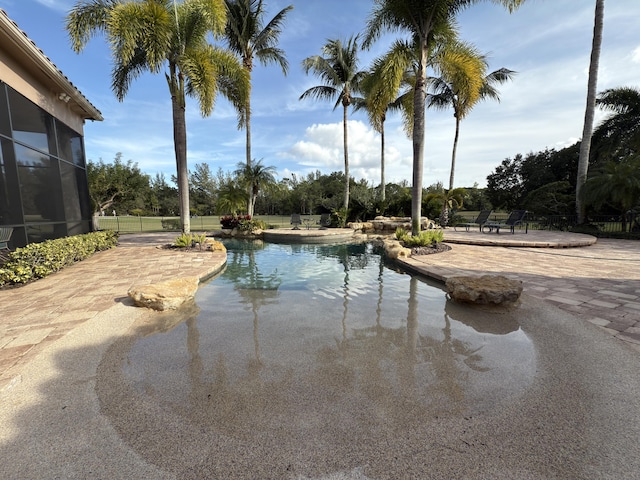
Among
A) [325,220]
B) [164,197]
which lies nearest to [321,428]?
[325,220]

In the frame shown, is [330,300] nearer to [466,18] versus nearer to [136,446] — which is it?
[136,446]

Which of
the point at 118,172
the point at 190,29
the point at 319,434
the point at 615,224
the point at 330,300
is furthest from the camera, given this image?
the point at 118,172

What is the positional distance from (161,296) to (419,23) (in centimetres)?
1026

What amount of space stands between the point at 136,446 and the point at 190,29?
429 inches

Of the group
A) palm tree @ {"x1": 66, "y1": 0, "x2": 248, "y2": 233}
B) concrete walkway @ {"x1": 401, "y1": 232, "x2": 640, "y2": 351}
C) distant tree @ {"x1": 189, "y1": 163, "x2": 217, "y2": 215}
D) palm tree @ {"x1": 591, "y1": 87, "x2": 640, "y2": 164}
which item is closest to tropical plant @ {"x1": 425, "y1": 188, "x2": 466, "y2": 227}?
concrete walkway @ {"x1": 401, "y1": 232, "x2": 640, "y2": 351}

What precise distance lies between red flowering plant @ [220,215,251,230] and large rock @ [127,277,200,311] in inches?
424

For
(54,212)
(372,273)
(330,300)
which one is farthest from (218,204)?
(330,300)

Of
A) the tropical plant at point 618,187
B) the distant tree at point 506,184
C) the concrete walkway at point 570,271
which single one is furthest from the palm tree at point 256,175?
the distant tree at point 506,184

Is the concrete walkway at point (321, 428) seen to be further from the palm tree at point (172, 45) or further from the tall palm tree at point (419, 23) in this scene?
the palm tree at point (172, 45)

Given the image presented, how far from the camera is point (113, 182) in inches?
740

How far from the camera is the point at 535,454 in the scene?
1686mm

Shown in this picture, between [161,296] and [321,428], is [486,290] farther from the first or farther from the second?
[161,296]

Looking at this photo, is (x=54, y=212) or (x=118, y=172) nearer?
(x=54, y=212)

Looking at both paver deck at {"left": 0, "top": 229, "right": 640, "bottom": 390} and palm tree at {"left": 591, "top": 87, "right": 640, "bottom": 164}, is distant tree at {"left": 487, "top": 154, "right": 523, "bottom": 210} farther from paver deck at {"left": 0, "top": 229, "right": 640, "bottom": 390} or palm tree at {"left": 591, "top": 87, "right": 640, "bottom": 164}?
paver deck at {"left": 0, "top": 229, "right": 640, "bottom": 390}
